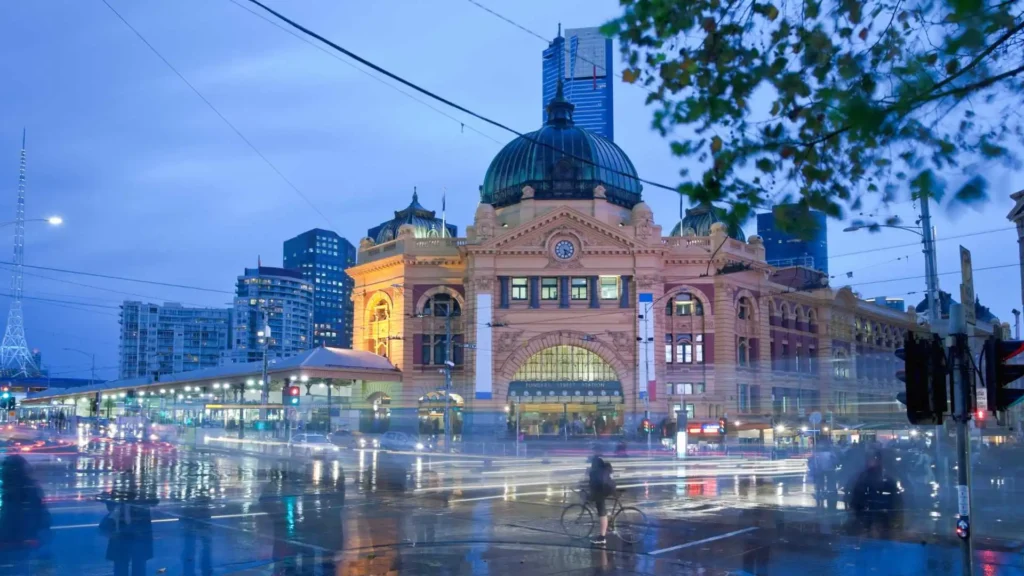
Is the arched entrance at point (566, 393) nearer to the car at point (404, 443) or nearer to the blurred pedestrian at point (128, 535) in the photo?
the car at point (404, 443)

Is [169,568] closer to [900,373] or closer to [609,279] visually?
[900,373]

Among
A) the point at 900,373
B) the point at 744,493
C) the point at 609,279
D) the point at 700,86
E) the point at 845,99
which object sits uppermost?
the point at 609,279

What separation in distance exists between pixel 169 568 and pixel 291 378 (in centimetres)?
5327

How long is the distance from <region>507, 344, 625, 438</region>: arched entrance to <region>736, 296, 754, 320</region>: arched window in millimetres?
11794

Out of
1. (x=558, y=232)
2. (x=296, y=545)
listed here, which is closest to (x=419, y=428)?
(x=558, y=232)

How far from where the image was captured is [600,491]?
17.3 meters

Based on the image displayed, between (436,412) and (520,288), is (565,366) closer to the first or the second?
(520,288)

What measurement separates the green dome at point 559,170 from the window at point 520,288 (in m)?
7.87

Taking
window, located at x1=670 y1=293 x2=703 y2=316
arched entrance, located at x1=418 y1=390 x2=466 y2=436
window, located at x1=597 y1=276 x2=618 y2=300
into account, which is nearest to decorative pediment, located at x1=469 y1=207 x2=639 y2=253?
window, located at x1=597 y1=276 x2=618 y2=300

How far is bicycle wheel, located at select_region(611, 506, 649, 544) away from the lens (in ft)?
58.0

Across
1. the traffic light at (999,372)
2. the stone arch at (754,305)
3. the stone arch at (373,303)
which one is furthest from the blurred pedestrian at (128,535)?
the stone arch at (754,305)

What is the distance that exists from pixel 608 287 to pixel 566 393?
26.3 ft

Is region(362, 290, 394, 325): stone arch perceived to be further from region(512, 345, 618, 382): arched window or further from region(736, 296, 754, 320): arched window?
region(736, 296, 754, 320): arched window

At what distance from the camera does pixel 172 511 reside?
21.3 m
